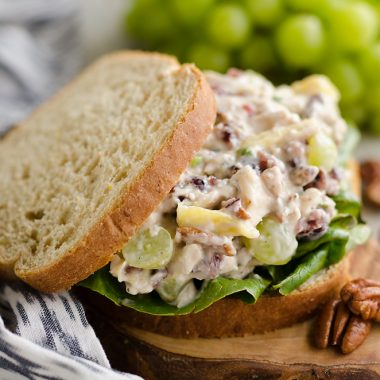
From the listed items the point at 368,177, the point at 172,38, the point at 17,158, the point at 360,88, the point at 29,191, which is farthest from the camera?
the point at 172,38

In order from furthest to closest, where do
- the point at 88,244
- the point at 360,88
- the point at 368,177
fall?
the point at 360,88 < the point at 368,177 < the point at 88,244

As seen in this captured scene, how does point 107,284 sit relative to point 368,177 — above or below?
above

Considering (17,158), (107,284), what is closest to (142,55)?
(17,158)

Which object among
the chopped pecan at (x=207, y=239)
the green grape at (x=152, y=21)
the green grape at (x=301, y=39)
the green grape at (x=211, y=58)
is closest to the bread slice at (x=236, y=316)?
the chopped pecan at (x=207, y=239)

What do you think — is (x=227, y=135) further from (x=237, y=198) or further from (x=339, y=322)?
(x=339, y=322)

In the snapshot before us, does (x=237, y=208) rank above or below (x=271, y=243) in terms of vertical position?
above

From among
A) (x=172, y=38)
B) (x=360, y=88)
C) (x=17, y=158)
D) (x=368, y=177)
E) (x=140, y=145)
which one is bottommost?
(x=368, y=177)

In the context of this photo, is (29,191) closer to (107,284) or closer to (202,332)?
(107,284)

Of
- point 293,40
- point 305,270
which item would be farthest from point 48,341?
point 293,40
